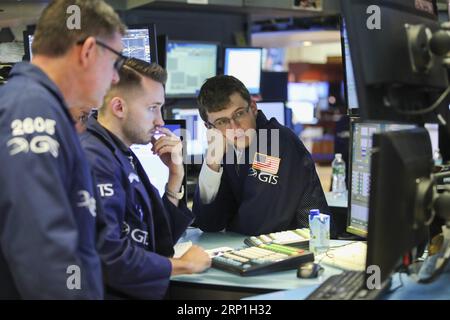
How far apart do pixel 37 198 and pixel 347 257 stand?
4.00ft

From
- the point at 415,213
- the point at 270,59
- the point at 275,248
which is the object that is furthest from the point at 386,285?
the point at 270,59

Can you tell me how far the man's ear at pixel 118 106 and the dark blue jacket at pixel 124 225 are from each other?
88 mm

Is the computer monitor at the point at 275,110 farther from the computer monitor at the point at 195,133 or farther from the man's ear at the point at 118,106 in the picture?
the man's ear at the point at 118,106

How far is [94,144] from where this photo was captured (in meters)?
1.89

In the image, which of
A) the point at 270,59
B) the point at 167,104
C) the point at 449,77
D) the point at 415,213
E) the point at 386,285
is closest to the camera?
the point at 415,213

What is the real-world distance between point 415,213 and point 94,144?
975 millimetres

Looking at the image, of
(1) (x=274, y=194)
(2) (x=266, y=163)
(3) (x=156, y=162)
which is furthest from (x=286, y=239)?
(3) (x=156, y=162)

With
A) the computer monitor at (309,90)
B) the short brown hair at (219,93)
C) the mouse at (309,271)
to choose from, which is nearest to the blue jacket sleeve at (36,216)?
the mouse at (309,271)

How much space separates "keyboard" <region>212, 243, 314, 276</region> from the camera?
199cm

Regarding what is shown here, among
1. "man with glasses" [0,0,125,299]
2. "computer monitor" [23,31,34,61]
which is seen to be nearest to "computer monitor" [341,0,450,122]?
"man with glasses" [0,0,125,299]

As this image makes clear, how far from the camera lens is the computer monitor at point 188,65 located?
5109mm

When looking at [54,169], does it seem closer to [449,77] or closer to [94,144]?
[94,144]

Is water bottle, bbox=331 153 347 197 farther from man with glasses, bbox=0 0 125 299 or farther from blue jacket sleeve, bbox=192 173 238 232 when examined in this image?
man with glasses, bbox=0 0 125 299

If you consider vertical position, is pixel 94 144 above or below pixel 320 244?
above
